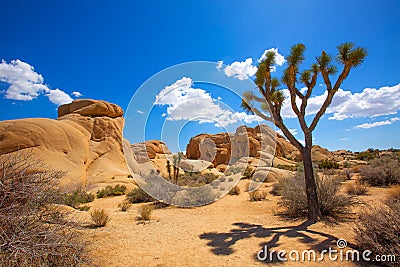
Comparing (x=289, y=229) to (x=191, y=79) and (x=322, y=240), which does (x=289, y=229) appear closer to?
(x=322, y=240)

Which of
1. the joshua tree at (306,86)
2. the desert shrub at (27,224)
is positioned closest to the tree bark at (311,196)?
the joshua tree at (306,86)

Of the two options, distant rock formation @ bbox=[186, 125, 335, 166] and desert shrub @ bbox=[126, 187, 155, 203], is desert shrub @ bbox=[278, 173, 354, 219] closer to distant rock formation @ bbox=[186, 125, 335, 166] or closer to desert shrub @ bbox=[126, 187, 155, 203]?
desert shrub @ bbox=[126, 187, 155, 203]

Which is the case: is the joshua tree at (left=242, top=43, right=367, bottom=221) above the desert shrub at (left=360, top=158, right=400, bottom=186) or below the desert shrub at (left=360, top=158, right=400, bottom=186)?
above

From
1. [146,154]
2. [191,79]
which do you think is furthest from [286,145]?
[191,79]

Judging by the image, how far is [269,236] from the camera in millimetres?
5223

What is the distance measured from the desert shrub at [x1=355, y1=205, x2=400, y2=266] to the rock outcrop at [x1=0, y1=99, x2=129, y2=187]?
10.9 m

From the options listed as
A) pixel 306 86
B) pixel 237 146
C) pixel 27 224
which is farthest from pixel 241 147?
pixel 27 224

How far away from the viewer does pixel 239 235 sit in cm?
545

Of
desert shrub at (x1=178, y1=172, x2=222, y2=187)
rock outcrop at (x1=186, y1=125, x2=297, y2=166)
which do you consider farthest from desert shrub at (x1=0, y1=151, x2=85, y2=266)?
rock outcrop at (x1=186, y1=125, x2=297, y2=166)

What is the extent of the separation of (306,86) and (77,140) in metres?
18.5

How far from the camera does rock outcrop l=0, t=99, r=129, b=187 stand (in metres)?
15.3

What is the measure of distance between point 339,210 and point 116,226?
673 cm

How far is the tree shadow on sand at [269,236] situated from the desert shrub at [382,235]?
375 mm

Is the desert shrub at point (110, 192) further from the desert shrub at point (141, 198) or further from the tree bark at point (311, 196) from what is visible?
the tree bark at point (311, 196)
